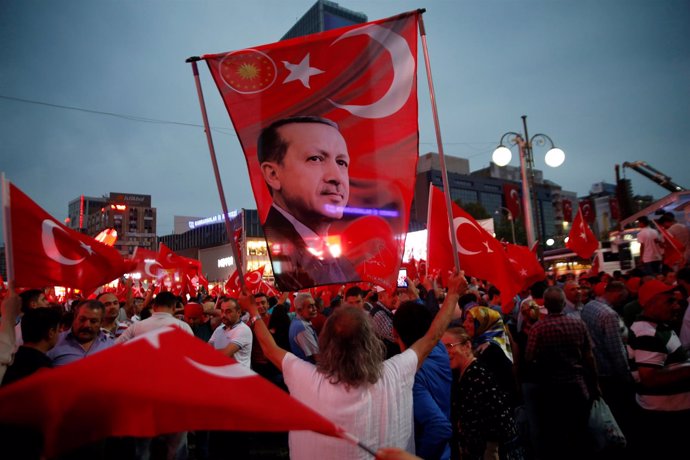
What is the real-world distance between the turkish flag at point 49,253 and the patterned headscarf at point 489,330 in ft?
14.5

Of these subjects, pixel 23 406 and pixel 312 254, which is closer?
pixel 23 406

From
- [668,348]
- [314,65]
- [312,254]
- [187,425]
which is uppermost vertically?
[314,65]

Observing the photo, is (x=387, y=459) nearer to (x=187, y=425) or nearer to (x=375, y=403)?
(x=375, y=403)

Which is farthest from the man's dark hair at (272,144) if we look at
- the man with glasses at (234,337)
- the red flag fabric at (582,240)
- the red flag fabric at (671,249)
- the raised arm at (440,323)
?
the red flag fabric at (582,240)

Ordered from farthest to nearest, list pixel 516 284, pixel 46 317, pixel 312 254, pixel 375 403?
1. pixel 516 284
2. pixel 312 254
3. pixel 46 317
4. pixel 375 403

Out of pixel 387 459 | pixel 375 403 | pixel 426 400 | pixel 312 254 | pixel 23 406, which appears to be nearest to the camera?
pixel 23 406

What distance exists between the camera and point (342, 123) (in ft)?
13.9

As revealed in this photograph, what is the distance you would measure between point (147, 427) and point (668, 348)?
4.71 metres

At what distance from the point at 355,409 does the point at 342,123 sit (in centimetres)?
275

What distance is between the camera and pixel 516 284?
20.0 ft

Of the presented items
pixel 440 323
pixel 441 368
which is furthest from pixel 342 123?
pixel 441 368

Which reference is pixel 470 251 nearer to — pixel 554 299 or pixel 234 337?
pixel 554 299

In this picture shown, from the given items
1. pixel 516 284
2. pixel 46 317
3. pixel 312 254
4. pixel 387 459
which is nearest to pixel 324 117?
pixel 312 254

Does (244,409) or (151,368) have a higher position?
(151,368)
